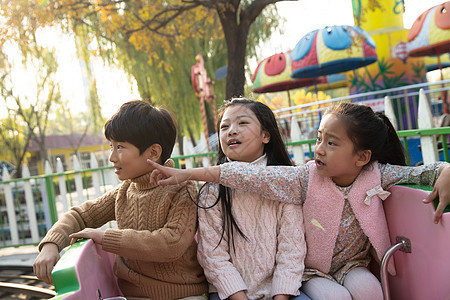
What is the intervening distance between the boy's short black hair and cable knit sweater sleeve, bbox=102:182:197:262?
176mm

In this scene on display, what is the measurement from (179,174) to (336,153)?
0.55m

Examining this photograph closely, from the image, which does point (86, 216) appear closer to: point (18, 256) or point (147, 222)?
point (147, 222)

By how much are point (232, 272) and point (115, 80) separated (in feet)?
38.1

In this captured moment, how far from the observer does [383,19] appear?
9.68 meters

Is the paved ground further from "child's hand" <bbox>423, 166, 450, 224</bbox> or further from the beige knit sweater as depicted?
"child's hand" <bbox>423, 166, 450, 224</bbox>

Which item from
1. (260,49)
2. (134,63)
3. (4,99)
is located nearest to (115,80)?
(134,63)

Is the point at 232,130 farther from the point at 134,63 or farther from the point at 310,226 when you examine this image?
the point at 134,63

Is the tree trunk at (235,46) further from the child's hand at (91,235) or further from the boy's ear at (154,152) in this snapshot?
the child's hand at (91,235)

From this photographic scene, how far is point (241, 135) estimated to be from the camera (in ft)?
5.07

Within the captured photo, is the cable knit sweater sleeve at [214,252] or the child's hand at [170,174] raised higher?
the child's hand at [170,174]

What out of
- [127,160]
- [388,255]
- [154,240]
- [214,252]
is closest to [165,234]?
[154,240]

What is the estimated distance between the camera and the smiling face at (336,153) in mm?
1442

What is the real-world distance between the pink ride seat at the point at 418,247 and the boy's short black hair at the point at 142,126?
0.85 m

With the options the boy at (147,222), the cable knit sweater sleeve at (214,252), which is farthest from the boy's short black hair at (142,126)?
the cable knit sweater sleeve at (214,252)
